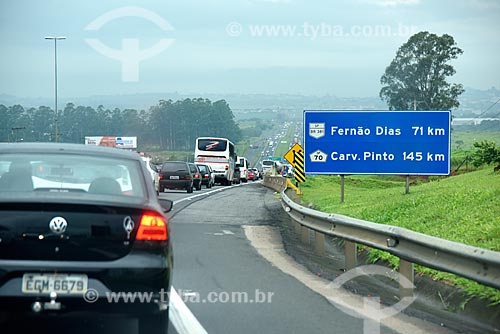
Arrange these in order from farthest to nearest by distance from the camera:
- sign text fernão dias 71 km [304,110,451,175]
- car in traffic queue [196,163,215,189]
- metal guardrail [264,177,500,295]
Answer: car in traffic queue [196,163,215,189] < sign text fernão dias 71 km [304,110,451,175] < metal guardrail [264,177,500,295]

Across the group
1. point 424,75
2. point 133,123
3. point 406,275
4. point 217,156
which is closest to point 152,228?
point 406,275

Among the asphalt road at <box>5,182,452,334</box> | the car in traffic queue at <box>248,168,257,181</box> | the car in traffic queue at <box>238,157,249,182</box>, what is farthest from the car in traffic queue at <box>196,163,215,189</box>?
the car in traffic queue at <box>248,168,257,181</box>

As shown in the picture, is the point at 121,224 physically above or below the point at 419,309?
above

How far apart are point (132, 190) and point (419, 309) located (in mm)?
3963

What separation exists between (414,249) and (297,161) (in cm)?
2714

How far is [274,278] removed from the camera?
468 inches

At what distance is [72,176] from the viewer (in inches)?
293

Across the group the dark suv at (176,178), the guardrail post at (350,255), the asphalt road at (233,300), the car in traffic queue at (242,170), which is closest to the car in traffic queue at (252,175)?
the car in traffic queue at (242,170)

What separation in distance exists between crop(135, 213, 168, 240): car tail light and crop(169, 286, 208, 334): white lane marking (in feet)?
4.81

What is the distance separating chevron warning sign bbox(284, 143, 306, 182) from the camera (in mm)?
35969

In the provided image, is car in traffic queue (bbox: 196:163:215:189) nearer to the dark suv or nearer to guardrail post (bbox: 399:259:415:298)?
the dark suv

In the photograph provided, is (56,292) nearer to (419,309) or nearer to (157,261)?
(157,261)

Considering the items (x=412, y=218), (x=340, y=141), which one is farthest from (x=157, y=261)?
(x=340, y=141)

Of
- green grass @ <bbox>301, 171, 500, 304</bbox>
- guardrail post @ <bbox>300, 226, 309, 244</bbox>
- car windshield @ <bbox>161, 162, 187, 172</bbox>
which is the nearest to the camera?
green grass @ <bbox>301, 171, 500, 304</bbox>
